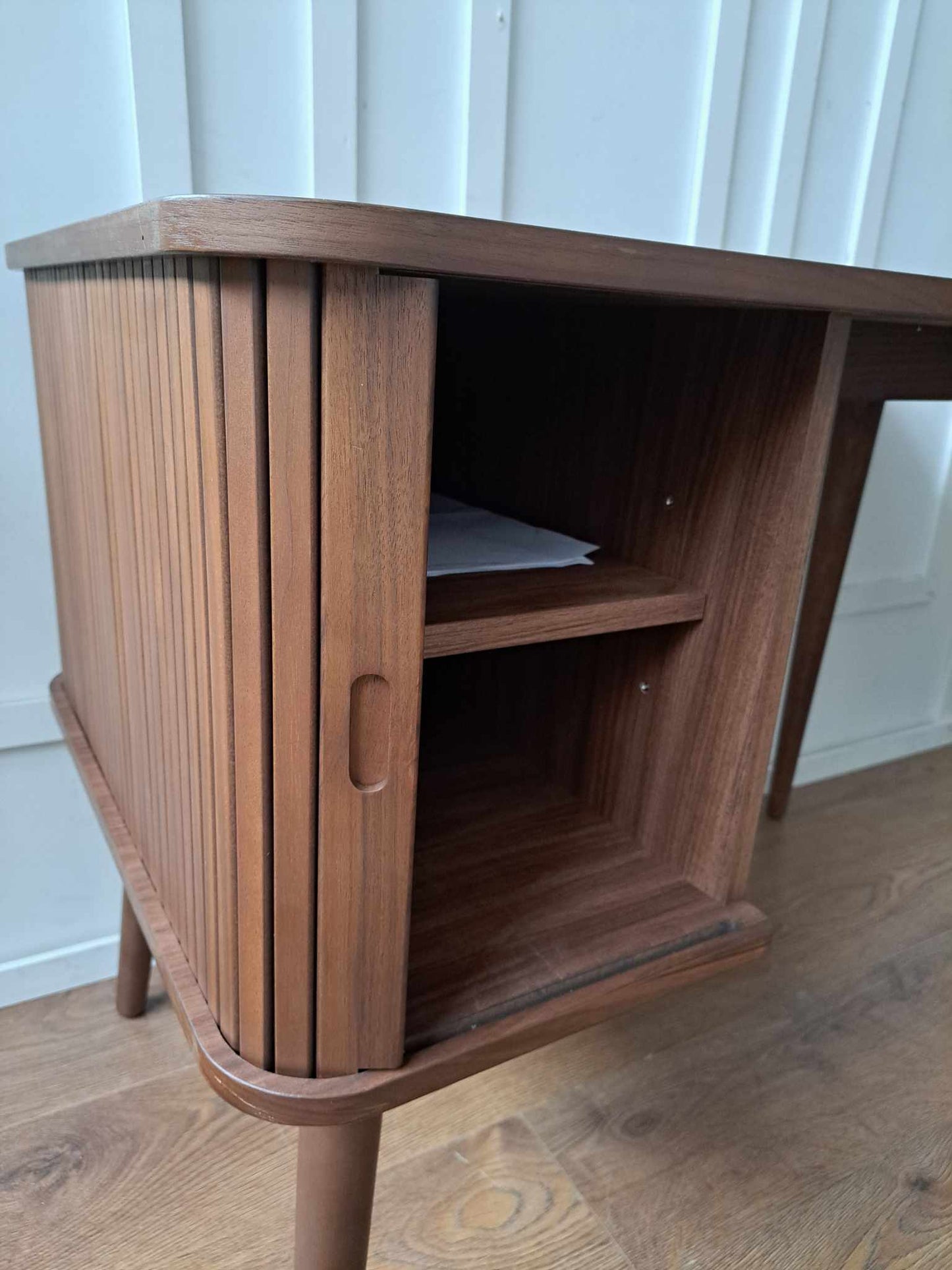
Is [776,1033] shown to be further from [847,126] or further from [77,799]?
[847,126]

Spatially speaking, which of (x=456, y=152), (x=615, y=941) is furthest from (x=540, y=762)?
(x=456, y=152)

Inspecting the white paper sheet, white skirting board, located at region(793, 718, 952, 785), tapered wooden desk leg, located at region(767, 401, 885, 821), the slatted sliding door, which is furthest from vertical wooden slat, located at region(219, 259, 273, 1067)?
white skirting board, located at region(793, 718, 952, 785)

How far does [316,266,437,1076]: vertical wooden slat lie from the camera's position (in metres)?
0.32

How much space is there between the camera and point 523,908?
1.76 ft

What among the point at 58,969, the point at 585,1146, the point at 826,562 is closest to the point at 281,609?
the point at 585,1146

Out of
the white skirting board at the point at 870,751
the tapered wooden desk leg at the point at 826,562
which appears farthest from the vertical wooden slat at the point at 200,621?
the white skirting board at the point at 870,751

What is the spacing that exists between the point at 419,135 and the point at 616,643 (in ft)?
1.71

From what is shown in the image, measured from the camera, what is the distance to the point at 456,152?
854mm

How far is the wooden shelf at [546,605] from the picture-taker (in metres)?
0.42

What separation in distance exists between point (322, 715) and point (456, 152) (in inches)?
27.1

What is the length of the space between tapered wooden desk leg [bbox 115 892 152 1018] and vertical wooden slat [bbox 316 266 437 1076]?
47 centimetres

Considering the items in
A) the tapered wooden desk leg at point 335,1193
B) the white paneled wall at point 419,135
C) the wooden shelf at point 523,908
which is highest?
the white paneled wall at point 419,135

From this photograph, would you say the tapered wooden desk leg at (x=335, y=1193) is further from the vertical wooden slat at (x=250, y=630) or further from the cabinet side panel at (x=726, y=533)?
the cabinet side panel at (x=726, y=533)

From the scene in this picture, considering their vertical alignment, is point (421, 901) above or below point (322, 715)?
below
